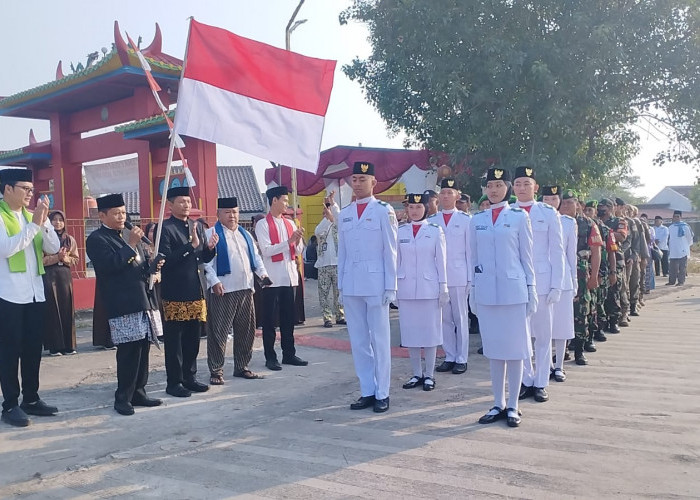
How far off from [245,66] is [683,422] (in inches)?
186

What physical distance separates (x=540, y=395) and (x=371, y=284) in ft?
5.76

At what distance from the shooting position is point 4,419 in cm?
503

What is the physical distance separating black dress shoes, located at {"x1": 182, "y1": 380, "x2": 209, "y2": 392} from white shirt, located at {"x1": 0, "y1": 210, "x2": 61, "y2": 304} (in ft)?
5.07

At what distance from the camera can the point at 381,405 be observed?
5266 mm

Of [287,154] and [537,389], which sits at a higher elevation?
[287,154]

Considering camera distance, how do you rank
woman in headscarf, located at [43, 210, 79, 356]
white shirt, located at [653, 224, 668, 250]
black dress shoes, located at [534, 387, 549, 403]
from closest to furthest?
black dress shoes, located at [534, 387, 549, 403]
woman in headscarf, located at [43, 210, 79, 356]
white shirt, located at [653, 224, 668, 250]

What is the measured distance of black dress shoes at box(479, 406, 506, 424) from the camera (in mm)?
4832

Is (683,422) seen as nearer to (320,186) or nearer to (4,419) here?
(4,419)

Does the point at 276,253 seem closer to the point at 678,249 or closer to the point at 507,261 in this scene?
the point at 507,261

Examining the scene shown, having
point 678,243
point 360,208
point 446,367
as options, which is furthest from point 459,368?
point 678,243

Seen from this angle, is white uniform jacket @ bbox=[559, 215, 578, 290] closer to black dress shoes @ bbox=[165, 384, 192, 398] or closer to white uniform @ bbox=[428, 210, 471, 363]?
white uniform @ bbox=[428, 210, 471, 363]

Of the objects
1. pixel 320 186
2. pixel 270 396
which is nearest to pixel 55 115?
pixel 320 186

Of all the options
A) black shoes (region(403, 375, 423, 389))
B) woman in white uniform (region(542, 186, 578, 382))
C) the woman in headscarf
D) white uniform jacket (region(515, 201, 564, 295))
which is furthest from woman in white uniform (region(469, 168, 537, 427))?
the woman in headscarf

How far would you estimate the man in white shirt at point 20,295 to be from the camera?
4891 millimetres
